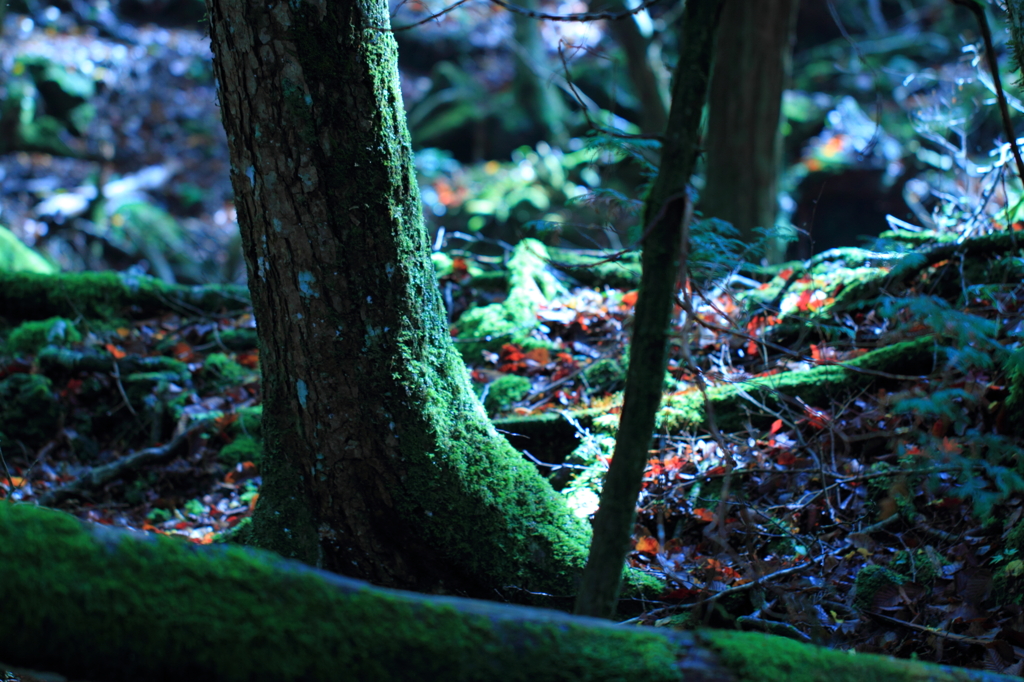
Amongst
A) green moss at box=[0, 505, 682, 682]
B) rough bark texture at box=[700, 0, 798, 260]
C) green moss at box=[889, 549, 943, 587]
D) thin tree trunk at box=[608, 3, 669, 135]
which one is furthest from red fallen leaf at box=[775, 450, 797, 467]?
thin tree trunk at box=[608, 3, 669, 135]

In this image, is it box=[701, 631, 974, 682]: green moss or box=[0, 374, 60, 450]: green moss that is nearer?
box=[701, 631, 974, 682]: green moss

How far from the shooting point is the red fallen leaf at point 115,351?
503 centimetres

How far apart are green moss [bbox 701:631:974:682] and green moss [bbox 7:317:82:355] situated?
5.56 meters

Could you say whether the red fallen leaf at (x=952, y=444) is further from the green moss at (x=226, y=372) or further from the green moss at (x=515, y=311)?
the green moss at (x=226, y=372)

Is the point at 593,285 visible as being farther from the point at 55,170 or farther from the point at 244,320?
the point at 55,170

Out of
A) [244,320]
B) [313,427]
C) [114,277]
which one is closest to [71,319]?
[114,277]

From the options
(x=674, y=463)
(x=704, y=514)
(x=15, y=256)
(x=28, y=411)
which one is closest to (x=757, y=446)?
(x=674, y=463)

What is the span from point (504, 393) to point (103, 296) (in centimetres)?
399

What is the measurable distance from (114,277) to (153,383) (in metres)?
1.73

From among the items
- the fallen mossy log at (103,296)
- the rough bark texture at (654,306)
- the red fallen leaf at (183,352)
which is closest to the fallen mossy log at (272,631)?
the rough bark texture at (654,306)

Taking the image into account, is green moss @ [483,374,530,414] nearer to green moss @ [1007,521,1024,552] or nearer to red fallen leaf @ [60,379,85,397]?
green moss @ [1007,521,1024,552]

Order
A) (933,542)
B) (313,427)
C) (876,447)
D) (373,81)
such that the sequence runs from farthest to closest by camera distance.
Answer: (876,447) → (933,542) → (313,427) → (373,81)

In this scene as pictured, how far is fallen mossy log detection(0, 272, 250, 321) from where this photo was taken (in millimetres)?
5707

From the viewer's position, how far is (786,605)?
249 centimetres
